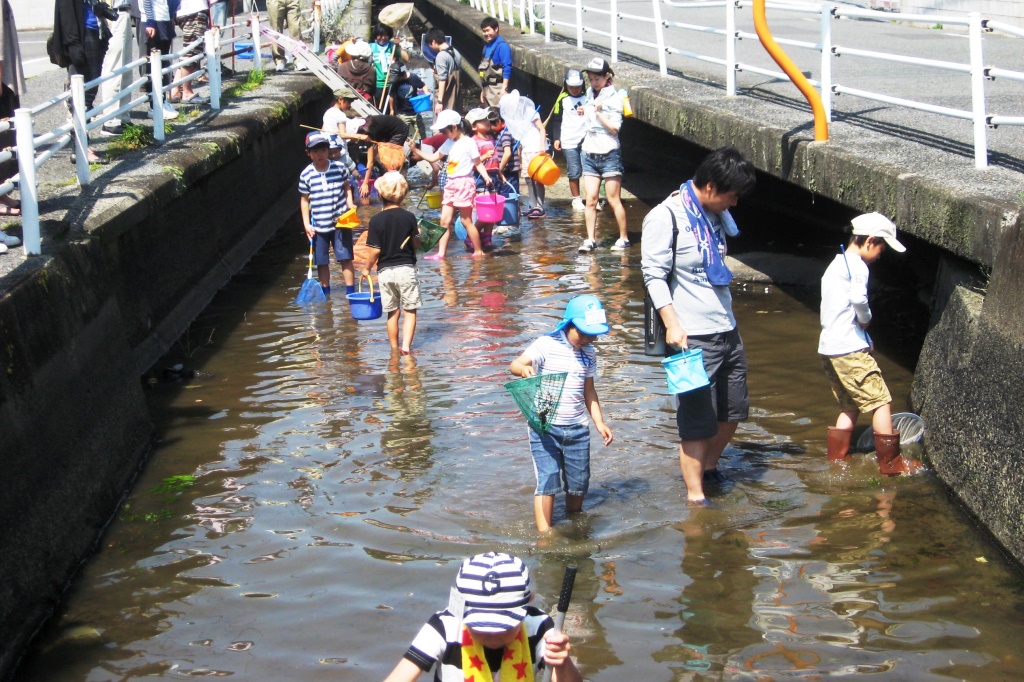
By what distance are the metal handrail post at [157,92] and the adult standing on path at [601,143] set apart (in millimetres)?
4180

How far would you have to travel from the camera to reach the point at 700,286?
20.5ft

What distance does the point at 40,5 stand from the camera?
32312mm

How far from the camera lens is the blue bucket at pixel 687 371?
5996mm

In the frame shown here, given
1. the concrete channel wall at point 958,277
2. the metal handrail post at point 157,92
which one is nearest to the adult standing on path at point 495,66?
the metal handrail post at point 157,92

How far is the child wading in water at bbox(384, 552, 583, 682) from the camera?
3398mm

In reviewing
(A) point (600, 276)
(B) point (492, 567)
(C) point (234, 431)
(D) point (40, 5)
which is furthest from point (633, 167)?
(D) point (40, 5)

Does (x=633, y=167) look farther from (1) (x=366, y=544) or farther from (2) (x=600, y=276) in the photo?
(1) (x=366, y=544)

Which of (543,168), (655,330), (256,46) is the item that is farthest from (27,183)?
(256,46)

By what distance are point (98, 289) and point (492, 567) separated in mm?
5079

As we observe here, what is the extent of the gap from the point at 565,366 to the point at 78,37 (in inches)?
286

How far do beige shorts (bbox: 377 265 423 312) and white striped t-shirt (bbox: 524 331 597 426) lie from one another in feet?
12.0

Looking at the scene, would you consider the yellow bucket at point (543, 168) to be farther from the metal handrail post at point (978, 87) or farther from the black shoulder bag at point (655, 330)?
the black shoulder bag at point (655, 330)

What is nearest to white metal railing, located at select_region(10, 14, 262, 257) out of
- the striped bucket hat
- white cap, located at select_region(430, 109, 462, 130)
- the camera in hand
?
the camera in hand

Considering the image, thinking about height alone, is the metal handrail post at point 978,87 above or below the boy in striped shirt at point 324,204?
above
